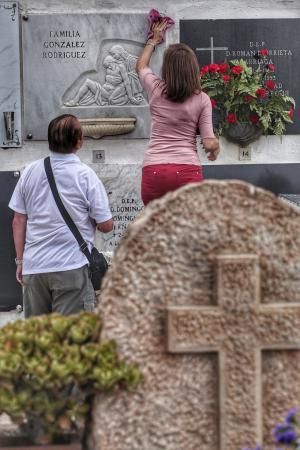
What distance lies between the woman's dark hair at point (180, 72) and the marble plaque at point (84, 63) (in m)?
2.16

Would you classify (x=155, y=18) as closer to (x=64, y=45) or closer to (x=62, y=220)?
(x=64, y=45)

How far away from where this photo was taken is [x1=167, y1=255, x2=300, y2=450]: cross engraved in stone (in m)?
3.46

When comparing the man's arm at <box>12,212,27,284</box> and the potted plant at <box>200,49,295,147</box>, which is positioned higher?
the potted plant at <box>200,49,295,147</box>

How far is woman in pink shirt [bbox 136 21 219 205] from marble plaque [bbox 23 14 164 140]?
199cm

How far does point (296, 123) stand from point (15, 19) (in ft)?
7.04

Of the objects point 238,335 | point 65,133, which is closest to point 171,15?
point 65,133

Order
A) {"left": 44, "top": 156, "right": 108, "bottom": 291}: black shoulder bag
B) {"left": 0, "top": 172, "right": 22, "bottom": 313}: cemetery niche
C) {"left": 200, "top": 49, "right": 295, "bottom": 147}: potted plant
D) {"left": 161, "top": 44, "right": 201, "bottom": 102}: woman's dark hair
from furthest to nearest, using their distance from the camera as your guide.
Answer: {"left": 0, "top": 172, "right": 22, "bottom": 313}: cemetery niche
{"left": 200, "top": 49, "right": 295, "bottom": 147}: potted plant
{"left": 161, "top": 44, "right": 201, "bottom": 102}: woman's dark hair
{"left": 44, "top": 156, "right": 108, "bottom": 291}: black shoulder bag

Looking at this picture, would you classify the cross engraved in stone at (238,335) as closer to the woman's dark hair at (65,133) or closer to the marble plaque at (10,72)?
the woman's dark hair at (65,133)

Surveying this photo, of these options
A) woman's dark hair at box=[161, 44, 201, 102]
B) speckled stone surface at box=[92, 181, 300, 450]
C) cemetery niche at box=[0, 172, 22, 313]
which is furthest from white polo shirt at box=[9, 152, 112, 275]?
cemetery niche at box=[0, 172, 22, 313]

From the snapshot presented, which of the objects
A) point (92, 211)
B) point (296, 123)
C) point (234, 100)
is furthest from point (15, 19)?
point (92, 211)

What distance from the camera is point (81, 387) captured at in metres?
3.51

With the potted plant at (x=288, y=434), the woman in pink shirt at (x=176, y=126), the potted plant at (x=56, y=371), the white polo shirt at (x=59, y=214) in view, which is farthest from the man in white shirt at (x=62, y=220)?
the potted plant at (x=288, y=434)

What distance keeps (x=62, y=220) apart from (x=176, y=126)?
2.61ft

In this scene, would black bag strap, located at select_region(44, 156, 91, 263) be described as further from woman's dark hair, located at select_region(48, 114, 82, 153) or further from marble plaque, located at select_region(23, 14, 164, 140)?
marble plaque, located at select_region(23, 14, 164, 140)
